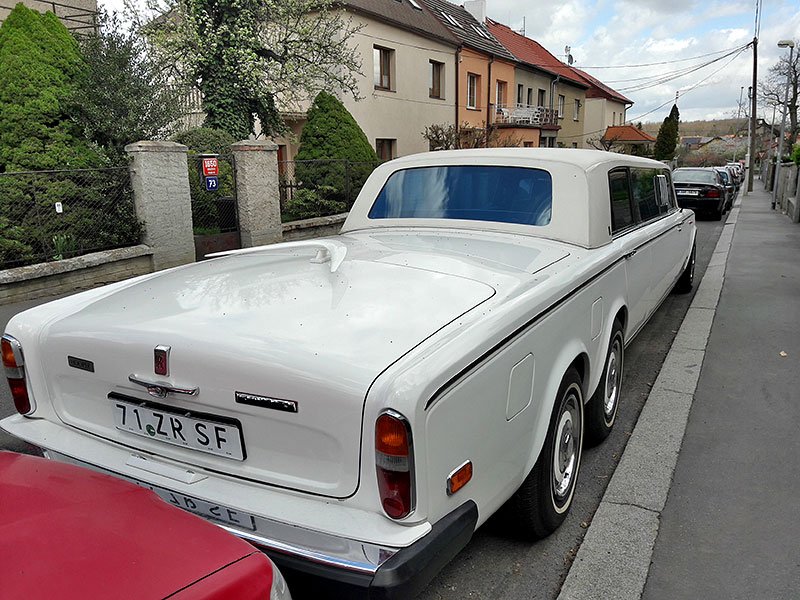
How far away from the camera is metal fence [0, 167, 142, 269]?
7.68 meters

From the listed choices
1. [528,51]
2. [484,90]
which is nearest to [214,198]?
[484,90]

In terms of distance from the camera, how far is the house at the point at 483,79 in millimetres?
27422

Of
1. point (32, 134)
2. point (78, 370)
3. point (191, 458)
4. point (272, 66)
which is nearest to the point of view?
point (191, 458)

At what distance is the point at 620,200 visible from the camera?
4223 millimetres

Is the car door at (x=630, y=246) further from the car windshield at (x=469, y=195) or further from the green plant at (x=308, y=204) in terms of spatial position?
the green plant at (x=308, y=204)

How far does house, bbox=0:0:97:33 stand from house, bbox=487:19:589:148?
72.0 feet

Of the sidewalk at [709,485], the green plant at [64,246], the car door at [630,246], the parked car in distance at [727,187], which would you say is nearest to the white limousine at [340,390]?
the sidewalk at [709,485]

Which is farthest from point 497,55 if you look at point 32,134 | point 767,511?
point 767,511

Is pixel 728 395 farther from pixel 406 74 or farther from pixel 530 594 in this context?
pixel 406 74

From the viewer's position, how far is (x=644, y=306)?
4.63 meters

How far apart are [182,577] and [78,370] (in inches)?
49.1

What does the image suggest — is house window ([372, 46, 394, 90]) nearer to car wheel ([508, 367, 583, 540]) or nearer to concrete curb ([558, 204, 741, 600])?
concrete curb ([558, 204, 741, 600])

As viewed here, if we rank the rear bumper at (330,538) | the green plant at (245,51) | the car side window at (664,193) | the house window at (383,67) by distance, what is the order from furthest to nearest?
the house window at (383,67) → the green plant at (245,51) → the car side window at (664,193) → the rear bumper at (330,538)

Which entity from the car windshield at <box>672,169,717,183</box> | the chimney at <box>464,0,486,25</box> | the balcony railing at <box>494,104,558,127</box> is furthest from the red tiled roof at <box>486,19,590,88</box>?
the car windshield at <box>672,169,717,183</box>
